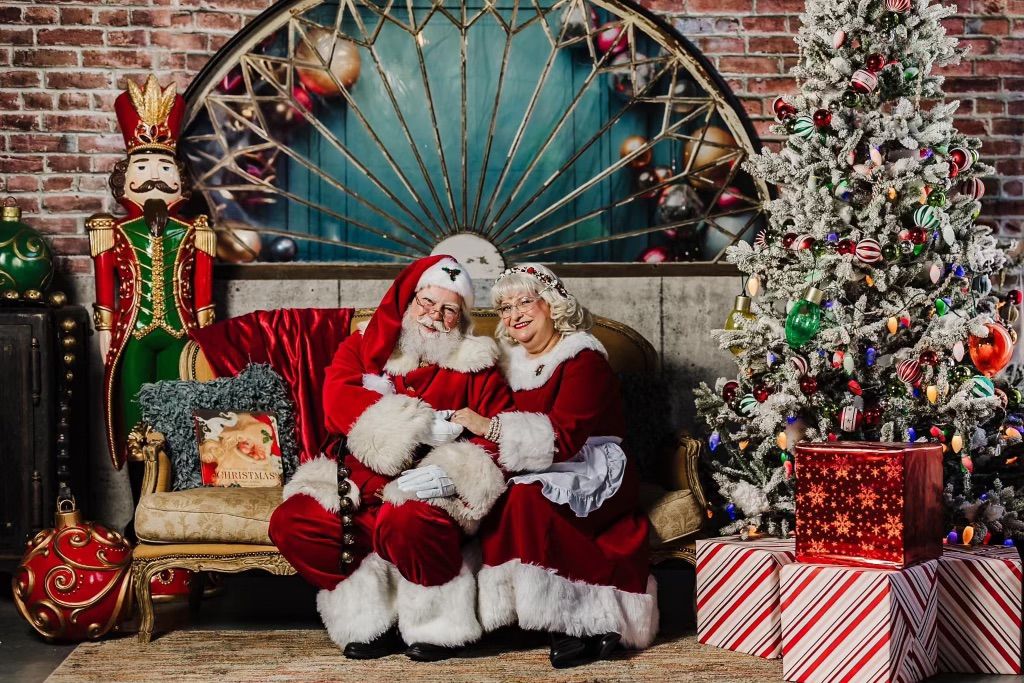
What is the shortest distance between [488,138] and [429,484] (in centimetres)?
196

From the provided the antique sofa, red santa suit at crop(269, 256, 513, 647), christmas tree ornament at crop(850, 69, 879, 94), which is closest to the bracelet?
red santa suit at crop(269, 256, 513, 647)

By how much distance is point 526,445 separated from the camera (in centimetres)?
302

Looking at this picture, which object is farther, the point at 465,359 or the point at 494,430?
the point at 465,359

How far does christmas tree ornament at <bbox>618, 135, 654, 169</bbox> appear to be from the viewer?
4469 mm

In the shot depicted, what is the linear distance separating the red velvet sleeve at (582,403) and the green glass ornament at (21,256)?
2.11 meters

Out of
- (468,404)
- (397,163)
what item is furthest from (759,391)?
(397,163)

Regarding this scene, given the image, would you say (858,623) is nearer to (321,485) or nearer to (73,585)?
(321,485)

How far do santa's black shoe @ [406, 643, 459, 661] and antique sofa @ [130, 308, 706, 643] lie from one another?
1.52ft

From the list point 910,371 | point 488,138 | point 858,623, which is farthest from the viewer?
point 488,138

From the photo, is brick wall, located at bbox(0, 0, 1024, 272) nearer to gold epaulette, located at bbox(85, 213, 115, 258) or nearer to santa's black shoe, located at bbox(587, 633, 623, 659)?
gold epaulette, located at bbox(85, 213, 115, 258)

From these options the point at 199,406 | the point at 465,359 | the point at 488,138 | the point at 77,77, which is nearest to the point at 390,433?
the point at 465,359

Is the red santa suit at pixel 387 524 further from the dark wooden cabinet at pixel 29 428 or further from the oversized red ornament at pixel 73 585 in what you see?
the dark wooden cabinet at pixel 29 428

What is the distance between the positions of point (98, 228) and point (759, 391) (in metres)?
2.53

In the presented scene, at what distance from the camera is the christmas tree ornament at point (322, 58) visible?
4395 millimetres
